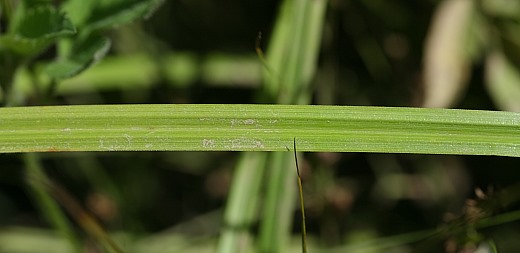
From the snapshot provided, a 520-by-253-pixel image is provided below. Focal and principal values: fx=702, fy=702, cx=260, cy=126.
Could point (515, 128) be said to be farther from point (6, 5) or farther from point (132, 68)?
point (132, 68)

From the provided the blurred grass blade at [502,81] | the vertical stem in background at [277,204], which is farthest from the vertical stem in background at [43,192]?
the blurred grass blade at [502,81]

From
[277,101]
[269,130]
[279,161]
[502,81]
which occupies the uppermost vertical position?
[502,81]

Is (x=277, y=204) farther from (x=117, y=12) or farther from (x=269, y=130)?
(x=117, y=12)

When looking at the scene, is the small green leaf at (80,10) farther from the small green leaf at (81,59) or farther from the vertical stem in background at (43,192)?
the vertical stem in background at (43,192)

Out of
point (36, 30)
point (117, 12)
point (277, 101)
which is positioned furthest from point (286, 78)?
point (36, 30)

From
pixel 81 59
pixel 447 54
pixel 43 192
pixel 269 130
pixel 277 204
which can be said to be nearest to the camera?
pixel 269 130

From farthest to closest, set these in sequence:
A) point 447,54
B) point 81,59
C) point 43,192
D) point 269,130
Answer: point 447,54
point 43,192
point 81,59
point 269,130

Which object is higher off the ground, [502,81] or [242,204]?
[502,81]
